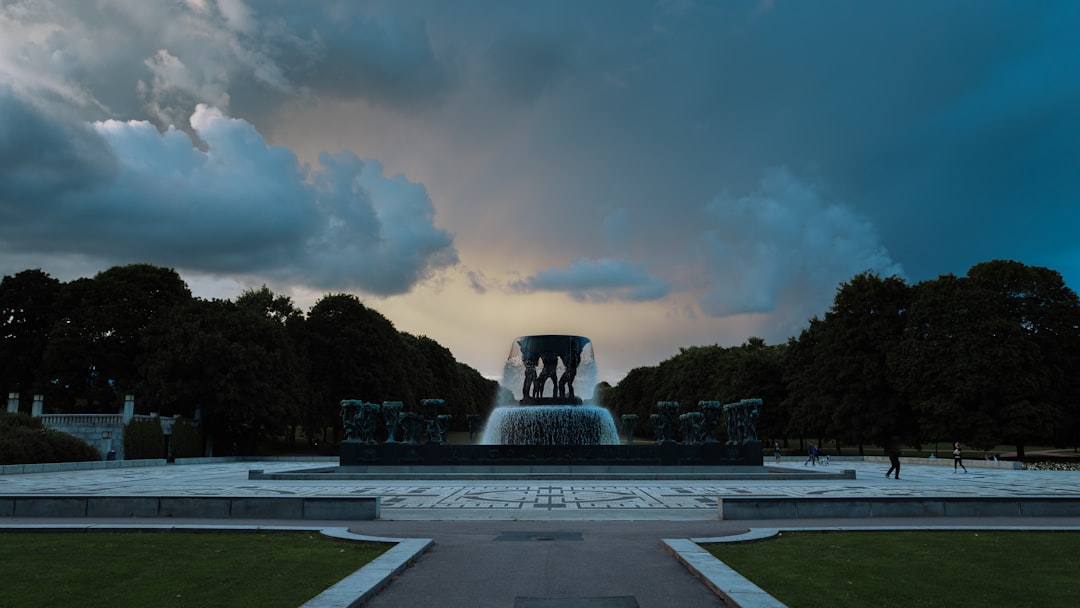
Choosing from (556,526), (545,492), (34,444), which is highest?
(34,444)

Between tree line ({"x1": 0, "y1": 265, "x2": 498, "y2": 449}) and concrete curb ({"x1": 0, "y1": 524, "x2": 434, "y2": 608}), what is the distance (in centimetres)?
4229

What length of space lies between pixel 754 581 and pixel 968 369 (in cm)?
4607

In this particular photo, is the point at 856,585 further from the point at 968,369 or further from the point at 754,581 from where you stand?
the point at 968,369

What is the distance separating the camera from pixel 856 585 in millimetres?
8375

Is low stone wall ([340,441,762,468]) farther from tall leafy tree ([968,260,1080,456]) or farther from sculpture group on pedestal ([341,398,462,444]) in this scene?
tall leafy tree ([968,260,1080,456])

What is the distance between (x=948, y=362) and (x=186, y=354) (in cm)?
5214

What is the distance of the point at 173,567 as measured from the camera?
938 cm

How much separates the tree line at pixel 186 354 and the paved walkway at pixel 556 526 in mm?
26044

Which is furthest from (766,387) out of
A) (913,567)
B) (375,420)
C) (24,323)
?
(913,567)

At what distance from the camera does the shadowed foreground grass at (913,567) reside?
768 cm

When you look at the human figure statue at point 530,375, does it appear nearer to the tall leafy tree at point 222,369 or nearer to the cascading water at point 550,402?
the cascading water at point 550,402

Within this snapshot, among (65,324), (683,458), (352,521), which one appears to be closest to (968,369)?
(683,458)

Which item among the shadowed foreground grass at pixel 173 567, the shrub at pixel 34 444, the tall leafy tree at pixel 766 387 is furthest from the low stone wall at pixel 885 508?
the tall leafy tree at pixel 766 387

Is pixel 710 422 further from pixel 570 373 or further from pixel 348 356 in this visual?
pixel 348 356
